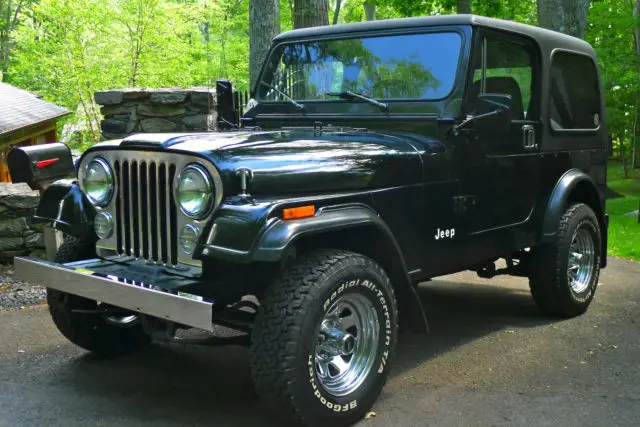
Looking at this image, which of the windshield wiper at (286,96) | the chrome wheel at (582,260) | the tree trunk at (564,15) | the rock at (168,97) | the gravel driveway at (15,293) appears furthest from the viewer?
the tree trunk at (564,15)

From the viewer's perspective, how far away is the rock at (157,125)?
26.7ft

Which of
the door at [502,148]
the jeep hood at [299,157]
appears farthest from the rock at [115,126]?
the door at [502,148]

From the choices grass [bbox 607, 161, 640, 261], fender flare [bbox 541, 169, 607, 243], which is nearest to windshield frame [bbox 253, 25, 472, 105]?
fender flare [bbox 541, 169, 607, 243]

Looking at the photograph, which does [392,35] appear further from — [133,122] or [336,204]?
[133,122]

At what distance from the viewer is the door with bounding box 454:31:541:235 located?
4582 millimetres

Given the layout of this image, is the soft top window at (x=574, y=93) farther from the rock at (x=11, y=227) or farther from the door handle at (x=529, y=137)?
the rock at (x=11, y=227)

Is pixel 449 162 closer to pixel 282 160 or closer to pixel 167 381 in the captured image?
pixel 282 160

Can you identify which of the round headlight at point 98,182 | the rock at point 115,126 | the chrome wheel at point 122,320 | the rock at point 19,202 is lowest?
the chrome wheel at point 122,320

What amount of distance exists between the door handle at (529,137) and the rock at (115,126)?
15.5 feet

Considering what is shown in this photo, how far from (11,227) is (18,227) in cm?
6

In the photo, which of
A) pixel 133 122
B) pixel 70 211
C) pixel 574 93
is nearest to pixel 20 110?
pixel 133 122

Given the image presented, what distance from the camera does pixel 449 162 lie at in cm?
443

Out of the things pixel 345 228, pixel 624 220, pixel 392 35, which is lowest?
pixel 624 220

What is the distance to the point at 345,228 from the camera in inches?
141
